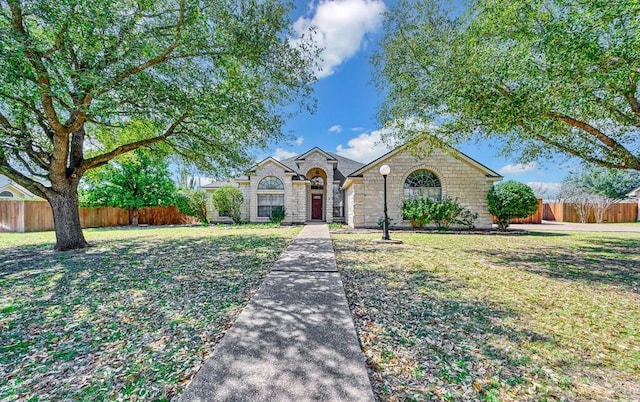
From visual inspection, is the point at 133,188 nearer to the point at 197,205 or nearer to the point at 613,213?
the point at 197,205

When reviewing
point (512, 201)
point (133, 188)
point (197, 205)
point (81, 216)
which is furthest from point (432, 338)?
point (133, 188)

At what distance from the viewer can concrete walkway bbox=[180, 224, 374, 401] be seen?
6.51ft

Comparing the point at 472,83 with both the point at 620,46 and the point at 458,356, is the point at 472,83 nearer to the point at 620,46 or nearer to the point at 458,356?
the point at 620,46

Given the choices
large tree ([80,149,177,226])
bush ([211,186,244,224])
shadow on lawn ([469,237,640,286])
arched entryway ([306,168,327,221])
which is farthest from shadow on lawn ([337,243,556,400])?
large tree ([80,149,177,226])

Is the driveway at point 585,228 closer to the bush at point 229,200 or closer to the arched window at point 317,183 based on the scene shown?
the arched window at point 317,183

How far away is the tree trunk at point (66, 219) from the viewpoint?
26.1 ft

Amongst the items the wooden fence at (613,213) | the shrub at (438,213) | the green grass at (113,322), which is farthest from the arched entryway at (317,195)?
the wooden fence at (613,213)

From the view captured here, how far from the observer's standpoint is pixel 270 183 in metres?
20.1

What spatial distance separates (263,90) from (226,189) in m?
11.6

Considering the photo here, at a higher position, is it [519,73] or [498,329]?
[519,73]

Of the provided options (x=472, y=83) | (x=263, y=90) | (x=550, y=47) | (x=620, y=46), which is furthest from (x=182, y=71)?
(x=620, y=46)

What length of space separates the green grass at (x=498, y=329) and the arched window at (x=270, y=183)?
1433 cm

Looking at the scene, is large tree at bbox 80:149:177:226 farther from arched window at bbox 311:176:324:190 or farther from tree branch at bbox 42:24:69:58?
tree branch at bbox 42:24:69:58

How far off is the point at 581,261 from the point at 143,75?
11.4 metres
